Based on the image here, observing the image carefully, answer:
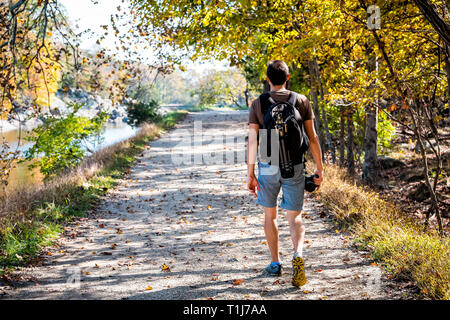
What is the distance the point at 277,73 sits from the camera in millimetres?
3674

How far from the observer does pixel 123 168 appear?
11.7 meters

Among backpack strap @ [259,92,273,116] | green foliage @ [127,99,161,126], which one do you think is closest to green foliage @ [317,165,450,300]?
A: backpack strap @ [259,92,273,116]

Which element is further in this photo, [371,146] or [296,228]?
[371,146]

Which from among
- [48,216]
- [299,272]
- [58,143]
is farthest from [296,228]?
[58,143]

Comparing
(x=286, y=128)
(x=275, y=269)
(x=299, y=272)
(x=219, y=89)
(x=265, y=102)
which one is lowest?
(x=275, y=269)

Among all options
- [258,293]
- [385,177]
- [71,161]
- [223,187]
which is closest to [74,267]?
[258,293]

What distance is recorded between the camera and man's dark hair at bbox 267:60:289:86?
367cm

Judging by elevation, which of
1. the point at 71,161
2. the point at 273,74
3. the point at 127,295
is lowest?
the point at 127,295

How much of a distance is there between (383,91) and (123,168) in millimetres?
8145

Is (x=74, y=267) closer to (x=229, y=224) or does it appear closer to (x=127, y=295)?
(x=127, y=295)

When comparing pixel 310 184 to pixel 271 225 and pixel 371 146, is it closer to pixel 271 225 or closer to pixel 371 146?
pixel 271 225

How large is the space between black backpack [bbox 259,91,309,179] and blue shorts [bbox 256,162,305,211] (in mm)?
72

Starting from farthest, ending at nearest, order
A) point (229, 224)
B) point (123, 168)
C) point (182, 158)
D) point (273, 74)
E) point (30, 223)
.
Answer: point (182, 158) → point (123, 168) → point (229, 224) → point (30, 223) → point (273, 74)

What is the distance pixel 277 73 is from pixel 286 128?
0.58 m
